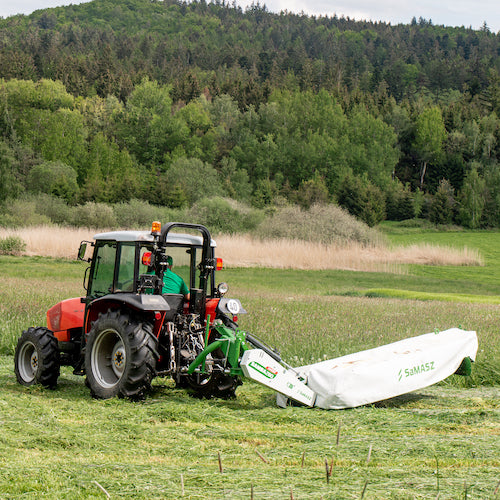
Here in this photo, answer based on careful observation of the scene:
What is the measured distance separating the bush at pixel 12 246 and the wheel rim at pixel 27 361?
29947mm

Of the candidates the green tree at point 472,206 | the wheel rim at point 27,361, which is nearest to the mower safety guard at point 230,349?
the wheel rim at point 27,361

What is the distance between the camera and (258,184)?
301ft

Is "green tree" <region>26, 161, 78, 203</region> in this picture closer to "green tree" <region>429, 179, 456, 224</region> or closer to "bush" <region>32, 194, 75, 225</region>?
"bush" <region>32, 194, 75, 225</region>

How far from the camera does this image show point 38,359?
866 centimetres

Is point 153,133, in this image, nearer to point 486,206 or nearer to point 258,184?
point 258,184

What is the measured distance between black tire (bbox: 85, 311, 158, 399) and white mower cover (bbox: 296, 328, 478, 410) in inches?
72.1

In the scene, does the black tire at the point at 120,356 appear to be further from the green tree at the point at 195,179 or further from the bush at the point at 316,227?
the green tree at the point at 195,179

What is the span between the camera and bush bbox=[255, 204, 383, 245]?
47578 mm

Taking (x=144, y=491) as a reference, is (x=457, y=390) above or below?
below

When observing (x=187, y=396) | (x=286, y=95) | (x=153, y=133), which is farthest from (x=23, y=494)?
(x=286, y=95)

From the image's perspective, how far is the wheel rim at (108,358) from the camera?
7.96m

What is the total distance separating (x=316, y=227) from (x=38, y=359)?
4008cm

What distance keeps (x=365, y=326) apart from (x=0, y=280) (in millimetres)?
15989

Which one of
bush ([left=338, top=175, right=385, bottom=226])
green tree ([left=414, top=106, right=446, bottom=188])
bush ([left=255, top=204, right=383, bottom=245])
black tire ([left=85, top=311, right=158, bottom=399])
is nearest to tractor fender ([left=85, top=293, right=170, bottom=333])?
black tire ([left=85, top=311, right=158, bottom=399])
